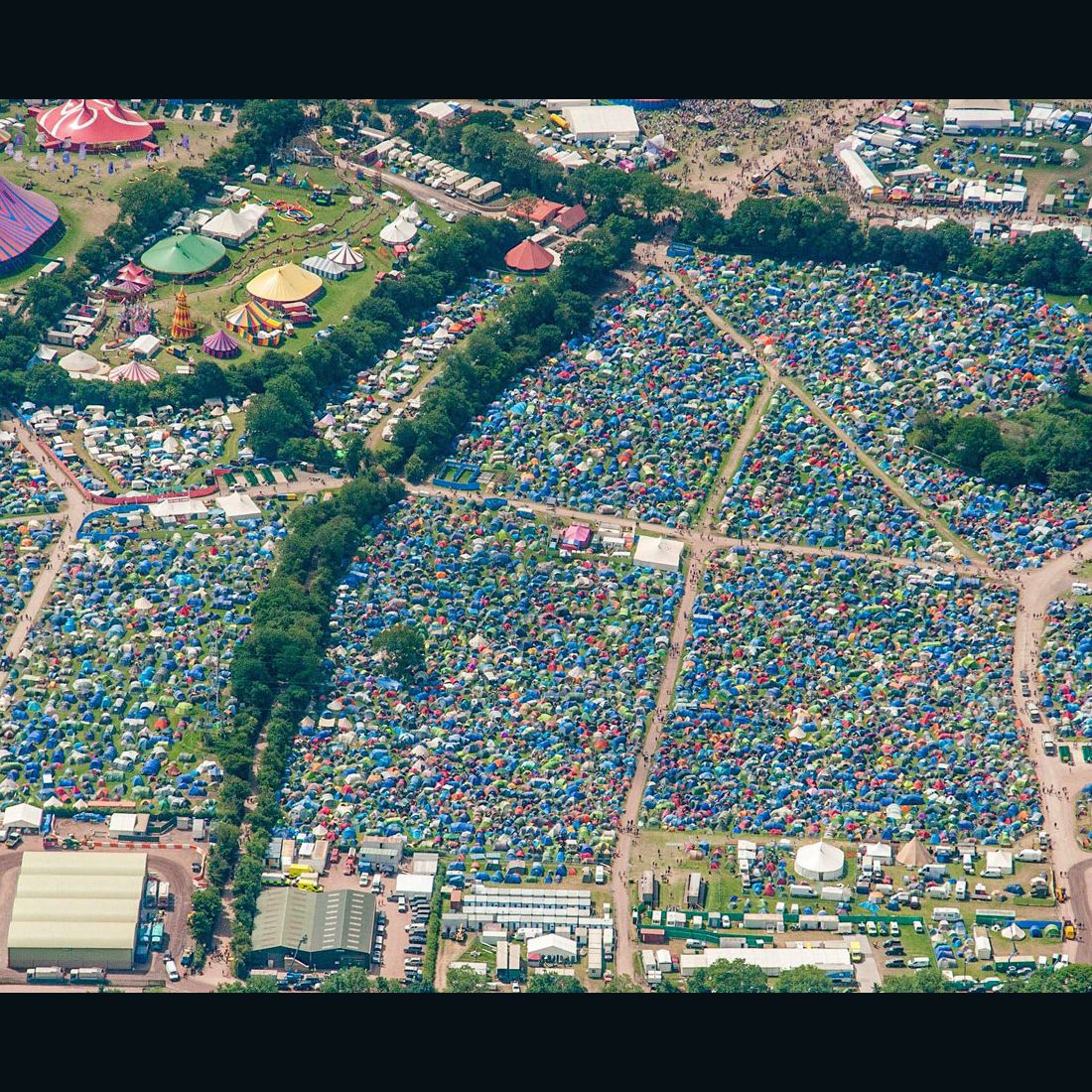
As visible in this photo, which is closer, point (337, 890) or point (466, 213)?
point (337, 890)

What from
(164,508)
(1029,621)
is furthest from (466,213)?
(1029,621)

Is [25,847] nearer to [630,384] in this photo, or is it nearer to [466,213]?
[630,384]

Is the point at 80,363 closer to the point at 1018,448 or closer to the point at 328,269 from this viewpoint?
the point at 328,269

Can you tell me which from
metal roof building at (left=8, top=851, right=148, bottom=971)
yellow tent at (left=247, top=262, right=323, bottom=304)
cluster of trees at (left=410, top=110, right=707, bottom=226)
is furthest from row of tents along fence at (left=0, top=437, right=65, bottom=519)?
cluster of trees at (left=410, top=110, right=707, bottom=226)

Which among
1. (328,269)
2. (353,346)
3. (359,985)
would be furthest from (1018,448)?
(359,985)

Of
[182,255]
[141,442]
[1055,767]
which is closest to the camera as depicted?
[1055,767]

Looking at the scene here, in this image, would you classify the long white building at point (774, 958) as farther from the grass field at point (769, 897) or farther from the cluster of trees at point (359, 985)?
the cluster of trees at point (359, 985)
